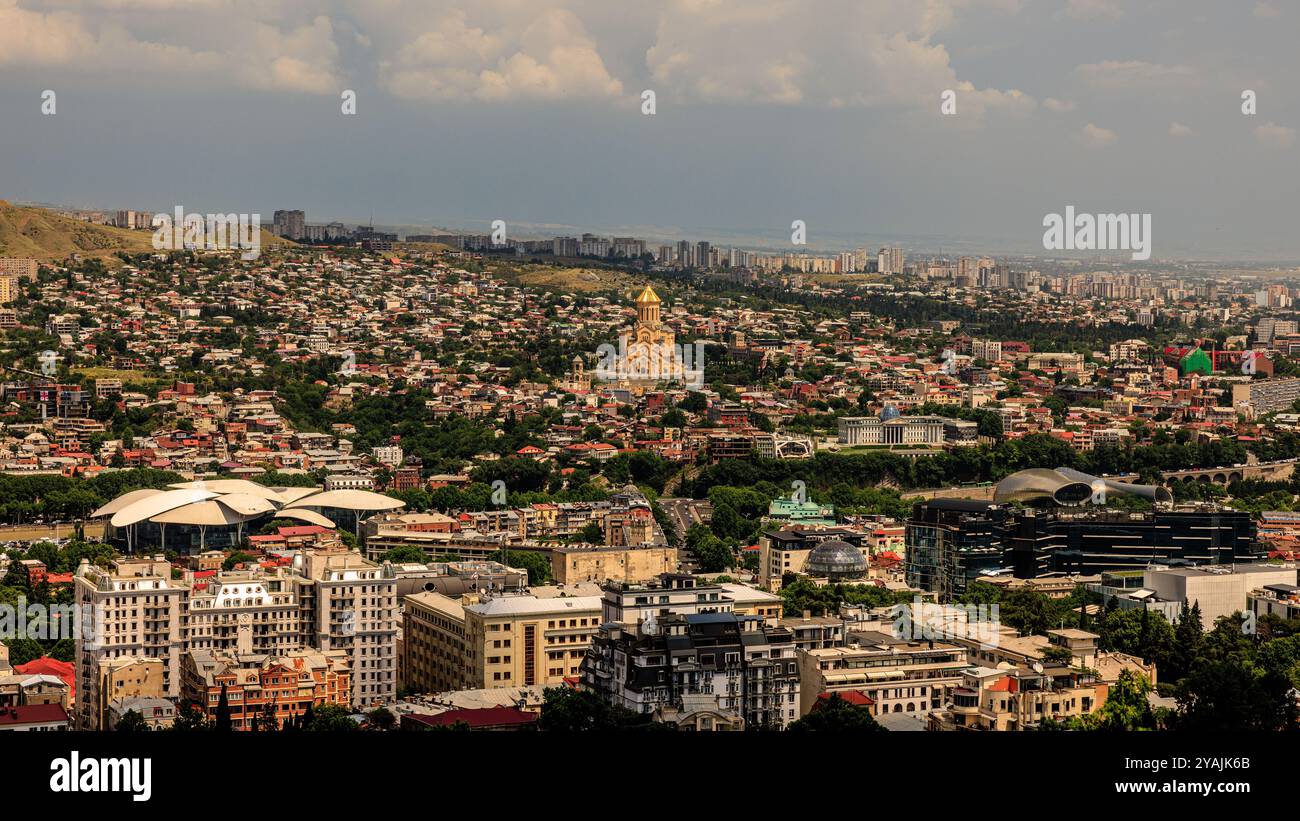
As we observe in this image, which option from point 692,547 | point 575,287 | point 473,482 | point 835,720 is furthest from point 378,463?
point 575,287

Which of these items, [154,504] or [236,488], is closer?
[154,504]

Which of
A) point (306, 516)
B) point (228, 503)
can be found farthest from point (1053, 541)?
point (228, 503)

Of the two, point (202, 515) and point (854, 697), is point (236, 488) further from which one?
point (854, 697)

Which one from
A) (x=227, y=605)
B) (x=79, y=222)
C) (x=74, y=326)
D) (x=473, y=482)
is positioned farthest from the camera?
(x=79, y=222)

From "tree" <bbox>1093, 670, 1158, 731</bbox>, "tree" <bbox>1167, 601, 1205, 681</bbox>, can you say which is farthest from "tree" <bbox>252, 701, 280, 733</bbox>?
"tree" <bbox>1167, 601, 1205, 681</bbox>

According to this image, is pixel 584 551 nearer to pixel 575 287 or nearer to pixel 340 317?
pixel 340 317

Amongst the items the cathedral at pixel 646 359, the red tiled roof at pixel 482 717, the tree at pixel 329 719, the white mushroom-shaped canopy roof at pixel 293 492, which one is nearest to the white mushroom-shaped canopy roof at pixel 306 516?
the white mushroom-shaped canopy roof at pixel 293 492

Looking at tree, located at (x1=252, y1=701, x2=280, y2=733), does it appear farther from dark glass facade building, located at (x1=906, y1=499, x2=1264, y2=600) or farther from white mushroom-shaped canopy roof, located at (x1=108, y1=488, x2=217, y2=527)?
white mushroom-shaped canopy roof, located at (x1=108, y1=488, x2=217, y2=527)
